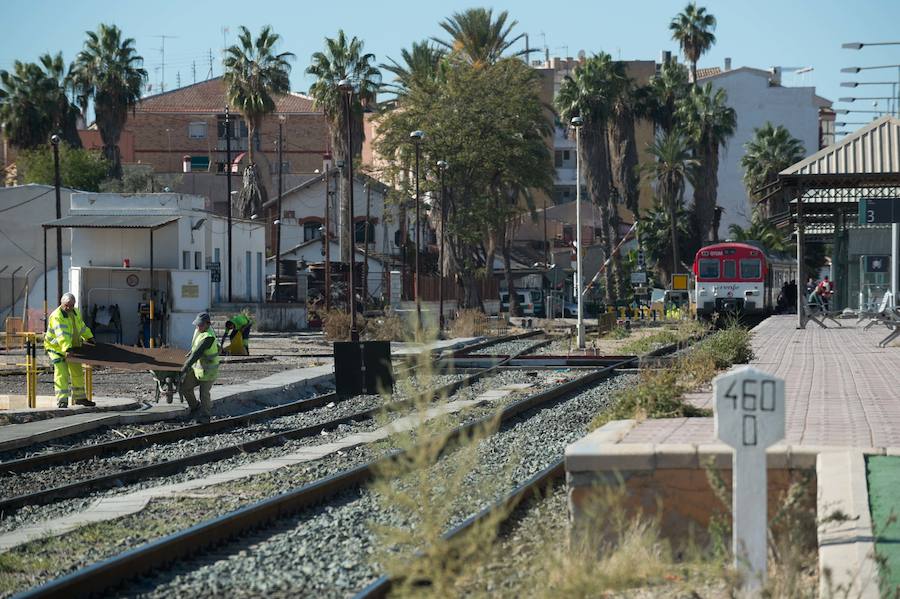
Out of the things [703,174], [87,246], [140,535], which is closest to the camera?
[140,535]

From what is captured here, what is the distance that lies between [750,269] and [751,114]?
5242 cm

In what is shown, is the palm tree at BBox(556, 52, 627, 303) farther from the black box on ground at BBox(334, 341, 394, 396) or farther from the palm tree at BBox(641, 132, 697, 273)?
the black box on ground at BBox(334, 341, 394, 396)

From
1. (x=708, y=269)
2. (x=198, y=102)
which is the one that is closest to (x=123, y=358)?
(x=708, y=269)

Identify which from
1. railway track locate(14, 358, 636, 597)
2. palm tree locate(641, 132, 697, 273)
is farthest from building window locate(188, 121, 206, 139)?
railway track locate(14, 358, 636, 597)

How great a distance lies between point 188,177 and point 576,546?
79.9 metres

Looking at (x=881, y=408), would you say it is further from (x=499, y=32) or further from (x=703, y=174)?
(x=703, y=174)

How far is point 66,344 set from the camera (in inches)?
785

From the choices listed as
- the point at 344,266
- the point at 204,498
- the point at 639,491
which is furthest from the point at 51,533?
the point at 344,266

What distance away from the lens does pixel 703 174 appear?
3073 inches

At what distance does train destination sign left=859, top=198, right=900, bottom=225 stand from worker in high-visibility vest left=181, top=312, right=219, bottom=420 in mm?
17653

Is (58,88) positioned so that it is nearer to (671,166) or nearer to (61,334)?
(671,166)

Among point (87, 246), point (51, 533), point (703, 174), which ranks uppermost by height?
point (703, 174)

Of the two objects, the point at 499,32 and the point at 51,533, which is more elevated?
the point at 499,32

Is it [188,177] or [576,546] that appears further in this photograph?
[188,177]
